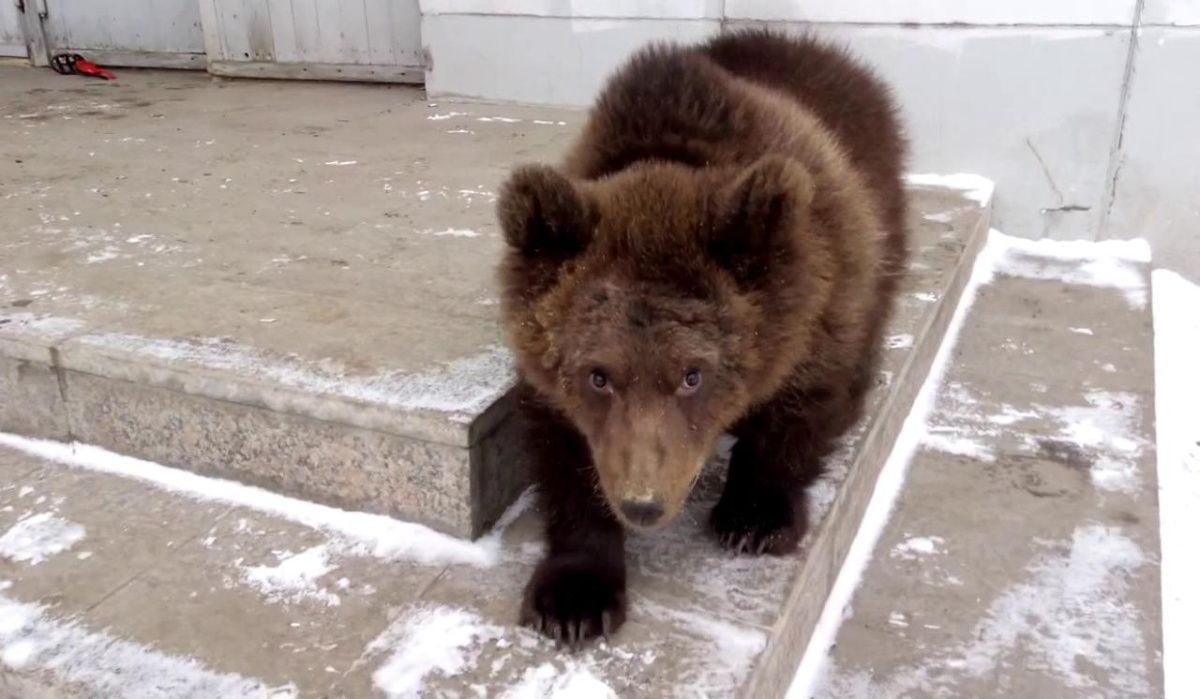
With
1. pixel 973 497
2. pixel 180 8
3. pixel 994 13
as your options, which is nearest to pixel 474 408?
pixel 973 497

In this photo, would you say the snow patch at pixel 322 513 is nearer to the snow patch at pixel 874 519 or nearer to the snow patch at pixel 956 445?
the snow patch at pixel 874 519

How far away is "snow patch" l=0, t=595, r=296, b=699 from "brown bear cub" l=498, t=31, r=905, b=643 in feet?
2.11

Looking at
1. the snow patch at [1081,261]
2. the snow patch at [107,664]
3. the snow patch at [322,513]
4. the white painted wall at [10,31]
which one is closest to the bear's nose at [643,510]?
the snow patch at [322,513]

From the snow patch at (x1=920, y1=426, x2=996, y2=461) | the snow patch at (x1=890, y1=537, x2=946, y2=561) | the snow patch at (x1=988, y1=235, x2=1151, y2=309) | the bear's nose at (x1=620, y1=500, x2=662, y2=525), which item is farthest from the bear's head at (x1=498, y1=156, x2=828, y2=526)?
the snow patch at (x1=988, y1=235, x2=1151, y2=309)

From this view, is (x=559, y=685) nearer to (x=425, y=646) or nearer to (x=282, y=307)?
(x=425, y=646)

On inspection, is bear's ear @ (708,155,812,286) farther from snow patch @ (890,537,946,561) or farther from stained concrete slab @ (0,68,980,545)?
snow patch @ (890,537,946,561)

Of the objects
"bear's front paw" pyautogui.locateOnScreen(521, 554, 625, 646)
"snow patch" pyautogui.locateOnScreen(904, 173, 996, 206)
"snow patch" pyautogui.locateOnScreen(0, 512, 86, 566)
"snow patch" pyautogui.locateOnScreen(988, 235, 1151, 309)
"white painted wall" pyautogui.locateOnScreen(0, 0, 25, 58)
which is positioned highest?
"white painted wall" pyautogui.locateOnScreen(0, 0, 25, 58)

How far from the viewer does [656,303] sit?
1873 mm

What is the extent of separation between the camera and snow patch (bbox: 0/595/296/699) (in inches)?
78.2

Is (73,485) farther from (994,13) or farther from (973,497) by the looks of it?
(994,13)

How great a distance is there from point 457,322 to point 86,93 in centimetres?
572

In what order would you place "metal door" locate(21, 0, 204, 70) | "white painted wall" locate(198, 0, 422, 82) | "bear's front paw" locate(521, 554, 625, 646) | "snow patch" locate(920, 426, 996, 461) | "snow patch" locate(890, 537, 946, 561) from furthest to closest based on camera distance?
"metal door" locate(21, 0, 204, 70) → "white painted wall" locate(198, 0, 422, 82) → "snow patch" locate(920, 426, 996, 461) → "snow patch" locate(890, 537, 946, 561) → "bear's front paw" locate(521, 554, 625, 646)

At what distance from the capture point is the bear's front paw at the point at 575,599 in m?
2.06

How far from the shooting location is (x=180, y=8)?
850 cm
